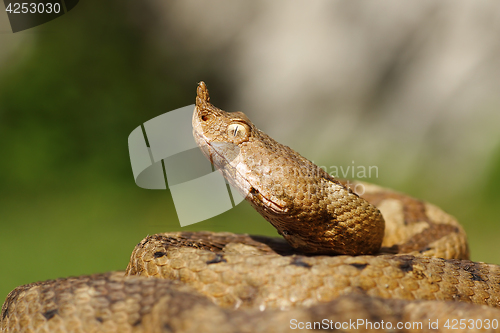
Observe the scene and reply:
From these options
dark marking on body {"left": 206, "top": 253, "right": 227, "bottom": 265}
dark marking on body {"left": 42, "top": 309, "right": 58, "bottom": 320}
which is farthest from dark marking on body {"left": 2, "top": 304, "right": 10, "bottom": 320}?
dark marking on body {"left": 206, "top": 253, "right": 227, "bottom": 265}

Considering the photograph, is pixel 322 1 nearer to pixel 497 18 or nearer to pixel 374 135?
pixel 374 135

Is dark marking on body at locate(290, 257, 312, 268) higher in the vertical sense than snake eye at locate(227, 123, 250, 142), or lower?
lower

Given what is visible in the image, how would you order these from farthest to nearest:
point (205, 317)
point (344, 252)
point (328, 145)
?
point (328, 145), point (344, 252), point (205, 317)

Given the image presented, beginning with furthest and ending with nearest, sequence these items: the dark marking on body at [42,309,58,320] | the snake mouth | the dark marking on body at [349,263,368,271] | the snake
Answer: the snake mouth < the dark marking on body at [349,263,368,271] < the dark marking on body at [42,309,58,320] < the snake

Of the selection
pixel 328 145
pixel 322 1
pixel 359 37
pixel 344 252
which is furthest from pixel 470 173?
pixel 344 252

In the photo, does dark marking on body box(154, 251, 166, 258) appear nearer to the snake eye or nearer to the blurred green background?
the snake eye

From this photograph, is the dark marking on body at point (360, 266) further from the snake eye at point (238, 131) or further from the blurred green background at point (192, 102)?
the blurred green background at point (192, 102)

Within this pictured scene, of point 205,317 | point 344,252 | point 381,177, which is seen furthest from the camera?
point 381,177

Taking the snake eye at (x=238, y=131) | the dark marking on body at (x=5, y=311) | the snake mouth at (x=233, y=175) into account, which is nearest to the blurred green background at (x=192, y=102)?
the dark marking on body at (x=5, y=311)
